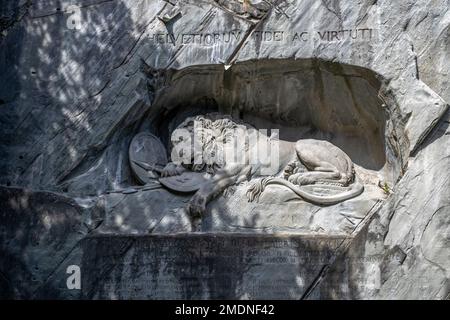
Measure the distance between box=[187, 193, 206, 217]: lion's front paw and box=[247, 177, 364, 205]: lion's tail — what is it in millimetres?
489

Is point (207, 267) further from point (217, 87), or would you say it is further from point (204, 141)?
point (217, 87)

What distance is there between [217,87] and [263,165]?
0.97 metres

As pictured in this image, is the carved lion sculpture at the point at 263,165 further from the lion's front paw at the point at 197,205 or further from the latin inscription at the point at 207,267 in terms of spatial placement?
the latin inscription at the point at 207,267

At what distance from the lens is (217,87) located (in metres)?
9.17

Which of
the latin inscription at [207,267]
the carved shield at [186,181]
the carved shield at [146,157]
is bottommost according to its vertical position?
the latin inscription at [207,267]

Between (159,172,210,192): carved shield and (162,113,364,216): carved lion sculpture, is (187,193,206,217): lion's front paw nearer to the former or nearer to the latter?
(162,113,364,216): carved lion sculpture

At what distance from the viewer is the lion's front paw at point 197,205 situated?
27.9ft

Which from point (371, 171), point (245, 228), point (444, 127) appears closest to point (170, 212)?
point (245, 228)

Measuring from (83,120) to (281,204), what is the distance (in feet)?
7.16

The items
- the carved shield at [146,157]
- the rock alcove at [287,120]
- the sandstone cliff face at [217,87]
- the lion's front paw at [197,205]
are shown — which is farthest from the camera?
the carved shield at [146,157]

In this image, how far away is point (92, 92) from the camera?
8.88m

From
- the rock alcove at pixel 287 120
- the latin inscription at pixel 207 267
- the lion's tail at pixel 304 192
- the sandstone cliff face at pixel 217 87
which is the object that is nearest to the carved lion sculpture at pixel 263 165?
the lion's tail at pixel 304 192

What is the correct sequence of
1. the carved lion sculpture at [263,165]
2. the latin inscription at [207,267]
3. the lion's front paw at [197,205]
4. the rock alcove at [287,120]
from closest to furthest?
the latin inscription at [207,267] → the lion's front paw at [197,205] → the rock alcove at [287,120] → the carved lion sculpture at [263,165]
